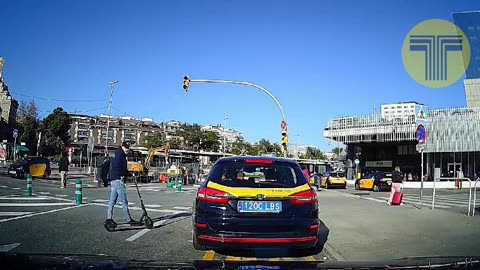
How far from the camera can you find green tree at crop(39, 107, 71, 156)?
6831 cm

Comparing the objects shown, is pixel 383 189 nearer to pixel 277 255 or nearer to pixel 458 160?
pixel 458 160

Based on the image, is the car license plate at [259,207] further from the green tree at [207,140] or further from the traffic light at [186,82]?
the green tree at [207,140]

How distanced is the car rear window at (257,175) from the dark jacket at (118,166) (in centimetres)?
346

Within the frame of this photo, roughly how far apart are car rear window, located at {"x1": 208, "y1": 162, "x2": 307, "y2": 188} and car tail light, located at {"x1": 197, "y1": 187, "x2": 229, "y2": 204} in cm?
19

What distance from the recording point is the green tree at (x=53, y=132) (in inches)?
2689

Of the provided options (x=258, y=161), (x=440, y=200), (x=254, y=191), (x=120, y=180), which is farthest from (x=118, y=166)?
(x=440, y=200)

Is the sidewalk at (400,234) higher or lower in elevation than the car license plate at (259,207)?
lower

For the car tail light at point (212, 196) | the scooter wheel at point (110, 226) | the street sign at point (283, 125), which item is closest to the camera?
the car tail light at point (212, 196)

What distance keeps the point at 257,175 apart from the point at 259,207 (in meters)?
1.65

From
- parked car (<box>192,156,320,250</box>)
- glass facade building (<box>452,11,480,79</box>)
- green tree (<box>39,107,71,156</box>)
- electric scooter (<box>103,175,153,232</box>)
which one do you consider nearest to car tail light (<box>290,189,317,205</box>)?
parked car (<box>192,156,320,250</box>)

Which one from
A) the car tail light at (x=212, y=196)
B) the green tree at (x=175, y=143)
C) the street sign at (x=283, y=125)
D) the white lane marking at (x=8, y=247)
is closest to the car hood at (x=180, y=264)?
the car tail light at (x=212, y=196)

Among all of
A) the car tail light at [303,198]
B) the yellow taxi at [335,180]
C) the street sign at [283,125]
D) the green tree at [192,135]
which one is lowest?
the yellow taxi at [335,180]

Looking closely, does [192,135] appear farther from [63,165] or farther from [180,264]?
[180,264]

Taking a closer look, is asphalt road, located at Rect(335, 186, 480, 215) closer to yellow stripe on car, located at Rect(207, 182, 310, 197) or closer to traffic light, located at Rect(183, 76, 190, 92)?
yellow stripe on car, located at Rect(207, 182, 310, 197)
